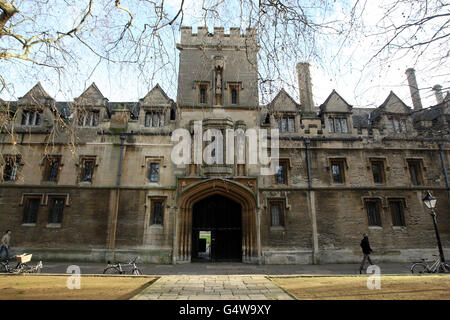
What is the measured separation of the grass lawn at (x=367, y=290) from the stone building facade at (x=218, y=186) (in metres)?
7.40

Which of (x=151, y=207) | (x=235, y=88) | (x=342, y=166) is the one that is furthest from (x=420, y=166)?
(x=151, y=207)

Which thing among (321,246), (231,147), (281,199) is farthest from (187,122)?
(321,246)

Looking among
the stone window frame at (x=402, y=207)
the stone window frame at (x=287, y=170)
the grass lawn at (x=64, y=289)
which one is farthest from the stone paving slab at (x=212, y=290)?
the stone window frame at (x=402, y=207)

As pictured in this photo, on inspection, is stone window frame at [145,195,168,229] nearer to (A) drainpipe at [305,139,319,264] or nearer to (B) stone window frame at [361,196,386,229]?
(A) drainpipe at [305,139,319,264]

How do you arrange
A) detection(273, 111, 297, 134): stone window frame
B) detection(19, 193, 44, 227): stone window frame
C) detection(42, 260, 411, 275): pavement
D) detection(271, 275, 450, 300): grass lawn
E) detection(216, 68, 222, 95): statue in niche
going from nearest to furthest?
1. detection(271, 275, 450, 300): grass lawn
2. detection(42, 260, 411, 275): pavement
3. detection(19, 193, 44, 227): stone window frame
4. detection(273, 111, 297, 134): stone window frame
5. detection(216, 68, 222, 95): statue in niche

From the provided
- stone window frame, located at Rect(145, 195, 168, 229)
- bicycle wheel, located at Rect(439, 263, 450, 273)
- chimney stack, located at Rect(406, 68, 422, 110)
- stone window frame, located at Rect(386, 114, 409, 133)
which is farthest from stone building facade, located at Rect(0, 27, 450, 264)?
bicycle wheel, located at Rect(439, 263, 450, 273)

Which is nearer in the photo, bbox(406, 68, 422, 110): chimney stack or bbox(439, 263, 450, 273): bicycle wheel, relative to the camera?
bbox(406, 68, 422, 110): chimney stack

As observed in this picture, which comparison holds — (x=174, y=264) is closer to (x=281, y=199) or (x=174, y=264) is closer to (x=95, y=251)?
(x=95, y=251)

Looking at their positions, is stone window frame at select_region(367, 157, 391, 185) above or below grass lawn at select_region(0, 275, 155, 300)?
above

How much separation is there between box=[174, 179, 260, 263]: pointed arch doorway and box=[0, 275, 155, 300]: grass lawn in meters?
7.06

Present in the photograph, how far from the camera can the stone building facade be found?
13.1 m

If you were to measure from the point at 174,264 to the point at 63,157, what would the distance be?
8.66 metres

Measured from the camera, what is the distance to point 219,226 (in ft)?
46.6
